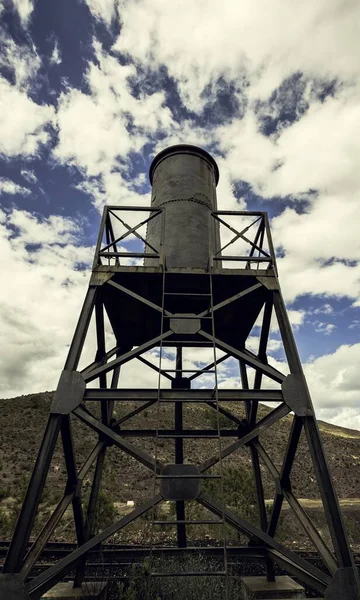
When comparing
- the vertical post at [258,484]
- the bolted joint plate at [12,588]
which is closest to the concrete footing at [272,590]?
the vertical post at [258,484]

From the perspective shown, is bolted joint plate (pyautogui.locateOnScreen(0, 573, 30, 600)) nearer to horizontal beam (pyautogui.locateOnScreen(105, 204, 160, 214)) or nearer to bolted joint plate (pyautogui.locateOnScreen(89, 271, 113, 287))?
bolted joint plate (pyautogui.locateOnScreen(89, 271, 113, 287))

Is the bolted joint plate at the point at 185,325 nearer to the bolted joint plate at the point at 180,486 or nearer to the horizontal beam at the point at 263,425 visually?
the horizontal beam at the point at 263,425

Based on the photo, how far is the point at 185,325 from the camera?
6.09 metres

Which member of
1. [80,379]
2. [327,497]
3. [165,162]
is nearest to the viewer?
[327,497]

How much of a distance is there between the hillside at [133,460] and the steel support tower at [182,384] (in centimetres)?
787

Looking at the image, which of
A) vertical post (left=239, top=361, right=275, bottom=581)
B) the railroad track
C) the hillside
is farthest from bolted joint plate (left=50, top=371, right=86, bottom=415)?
the hillside

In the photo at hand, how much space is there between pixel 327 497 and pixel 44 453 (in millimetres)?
3550

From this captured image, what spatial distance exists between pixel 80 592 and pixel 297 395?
4542 mm

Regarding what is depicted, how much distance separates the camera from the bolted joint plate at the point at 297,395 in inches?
189

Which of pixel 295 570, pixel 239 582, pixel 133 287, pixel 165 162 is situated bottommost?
pixel 239 582

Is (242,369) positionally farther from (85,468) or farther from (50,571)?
(50,571)

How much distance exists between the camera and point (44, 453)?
14.1 feet

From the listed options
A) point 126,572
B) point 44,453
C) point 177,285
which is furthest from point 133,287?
point 126,572

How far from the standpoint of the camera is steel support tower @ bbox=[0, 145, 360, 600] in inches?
164
